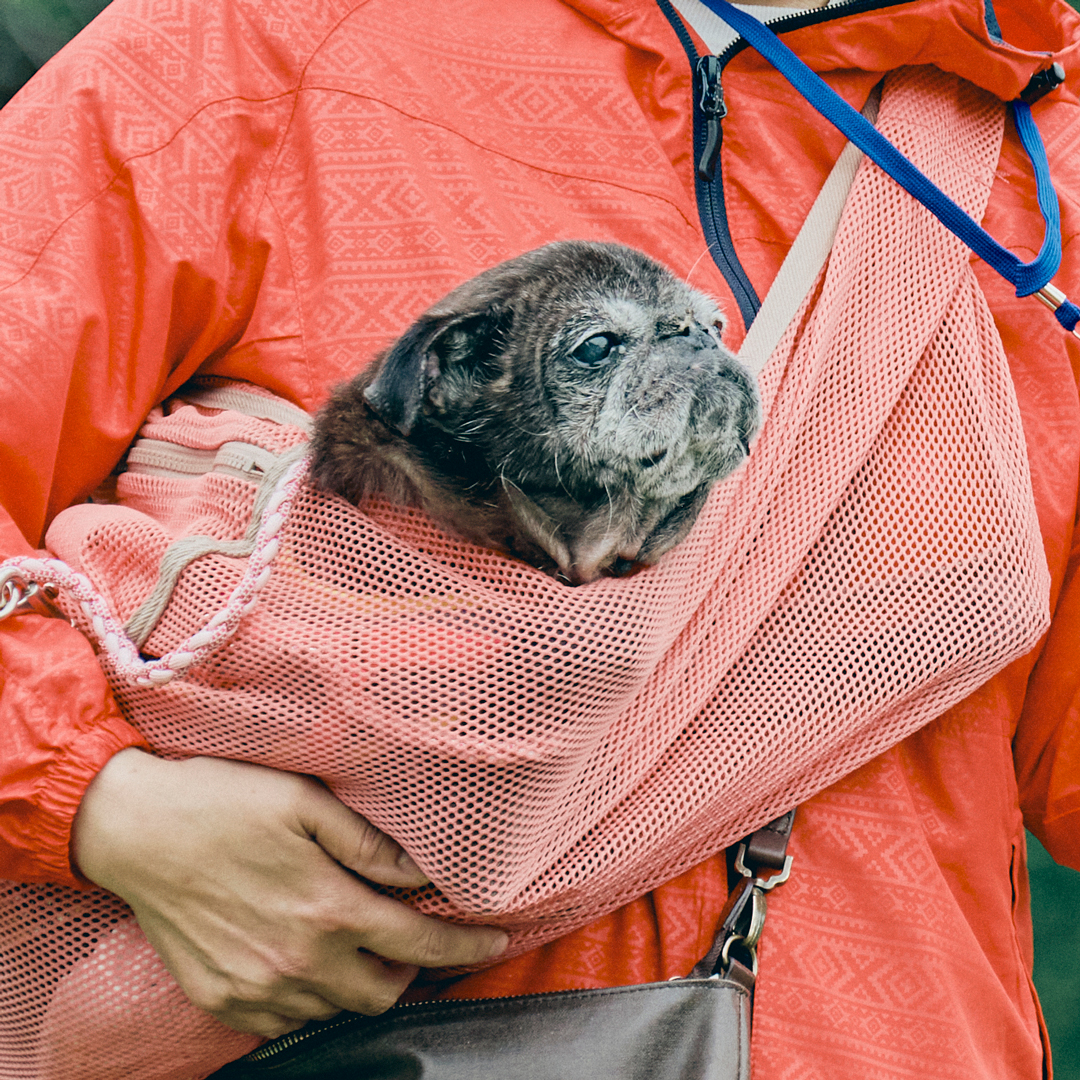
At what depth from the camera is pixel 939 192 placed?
1208mm

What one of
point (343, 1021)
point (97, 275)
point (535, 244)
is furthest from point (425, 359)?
point (343, 1021)

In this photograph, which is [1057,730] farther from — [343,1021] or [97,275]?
[97,275]

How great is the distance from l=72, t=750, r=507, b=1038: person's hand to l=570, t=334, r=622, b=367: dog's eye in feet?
1.97

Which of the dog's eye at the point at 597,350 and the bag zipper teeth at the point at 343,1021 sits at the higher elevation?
the dog's eye at the point at 597,350

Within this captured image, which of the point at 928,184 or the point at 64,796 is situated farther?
the point at 928,184

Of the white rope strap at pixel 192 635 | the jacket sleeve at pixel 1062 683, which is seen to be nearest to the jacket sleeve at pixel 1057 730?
the jacket sleeve at pixel 1062 683

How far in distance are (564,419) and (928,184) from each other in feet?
1.84

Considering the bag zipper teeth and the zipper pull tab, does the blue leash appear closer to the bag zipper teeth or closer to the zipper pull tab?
the zipper pull tab

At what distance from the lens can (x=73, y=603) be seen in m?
1.13

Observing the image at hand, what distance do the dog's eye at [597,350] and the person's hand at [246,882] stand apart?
599mm

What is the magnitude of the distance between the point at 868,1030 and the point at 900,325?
0.86 m

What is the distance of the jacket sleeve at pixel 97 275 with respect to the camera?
1.06 metres

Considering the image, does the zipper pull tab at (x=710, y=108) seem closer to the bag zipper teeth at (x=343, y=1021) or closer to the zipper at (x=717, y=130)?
the zipper at (x=717, y=130)

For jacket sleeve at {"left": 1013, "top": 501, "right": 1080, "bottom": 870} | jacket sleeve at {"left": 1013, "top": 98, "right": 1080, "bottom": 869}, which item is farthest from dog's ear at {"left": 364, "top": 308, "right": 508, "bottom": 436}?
jacket sleeve at {"left": 1013, "top": 501, "right": 1080, "bottom": 870}
